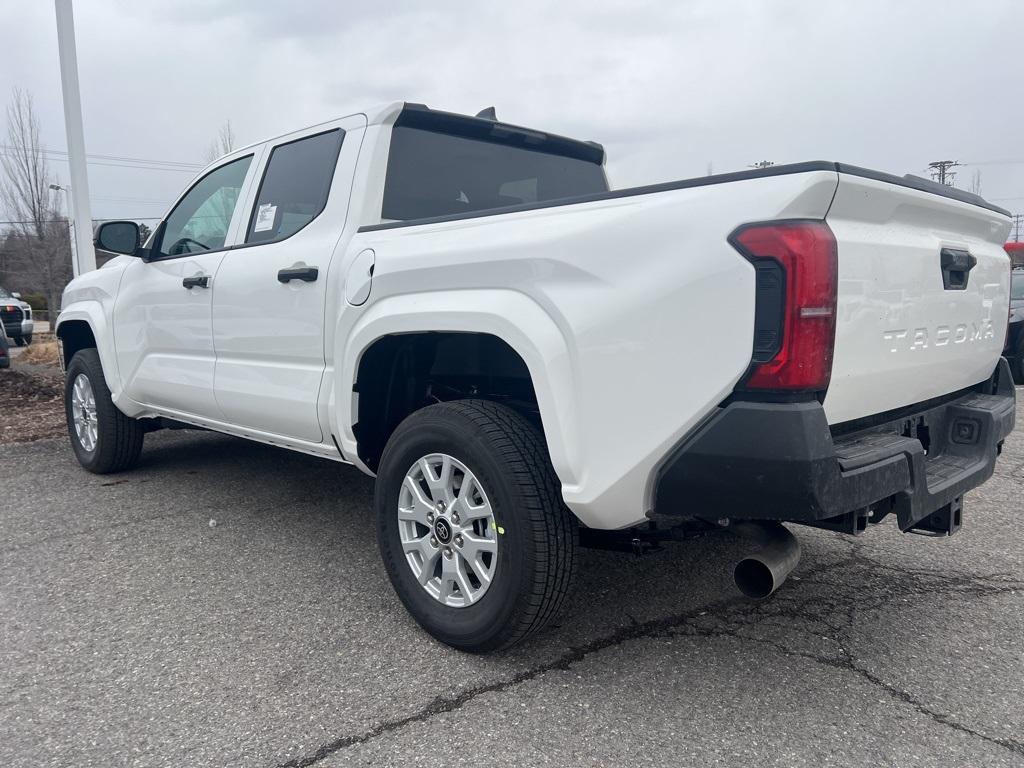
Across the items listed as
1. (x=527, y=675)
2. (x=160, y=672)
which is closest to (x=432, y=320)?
(x=527, y=675)

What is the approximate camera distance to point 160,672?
2730 millimetres

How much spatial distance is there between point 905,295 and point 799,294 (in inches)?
23.0

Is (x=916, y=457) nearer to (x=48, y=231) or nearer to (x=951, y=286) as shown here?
(x=951, y=286)

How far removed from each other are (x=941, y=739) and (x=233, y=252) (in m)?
3.55

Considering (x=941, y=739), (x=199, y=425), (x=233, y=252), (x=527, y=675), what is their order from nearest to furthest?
1. (x=941, y=739)
2. (x=527, y=675)
3. (x=233, y=252)
4. (x=199, y=425)

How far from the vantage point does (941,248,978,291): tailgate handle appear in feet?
8.72

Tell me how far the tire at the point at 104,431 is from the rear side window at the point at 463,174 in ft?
9.43

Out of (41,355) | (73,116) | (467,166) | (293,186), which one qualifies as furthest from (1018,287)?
(41,355)

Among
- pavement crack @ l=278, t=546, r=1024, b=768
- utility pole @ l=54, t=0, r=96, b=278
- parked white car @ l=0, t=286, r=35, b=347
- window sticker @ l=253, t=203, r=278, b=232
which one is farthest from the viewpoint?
parked white car @ l=0, t=286, r=35, b=347

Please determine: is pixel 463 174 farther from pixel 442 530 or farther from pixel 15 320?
pixel 15 320

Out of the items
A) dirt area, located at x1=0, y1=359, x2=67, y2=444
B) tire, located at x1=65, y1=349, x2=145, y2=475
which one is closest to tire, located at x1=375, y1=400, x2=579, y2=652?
tire, located at x1=65, y1=349, x2=145, y2=475

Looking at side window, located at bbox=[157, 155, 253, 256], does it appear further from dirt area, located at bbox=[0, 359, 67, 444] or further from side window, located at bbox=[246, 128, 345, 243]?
dirt area, located at bbox=[0, 359, 67, 444]

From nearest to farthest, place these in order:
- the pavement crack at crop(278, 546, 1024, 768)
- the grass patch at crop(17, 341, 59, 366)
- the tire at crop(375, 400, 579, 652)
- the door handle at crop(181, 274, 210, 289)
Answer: the pavement crack at crop(278, 546, 1024, 768), the tire at crop(375, 400, 579, 652), the door handle at crop(181, 274, 210, 289), the grass patch at crop(17, 341, 59, 366)

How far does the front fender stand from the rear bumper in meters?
0.33
